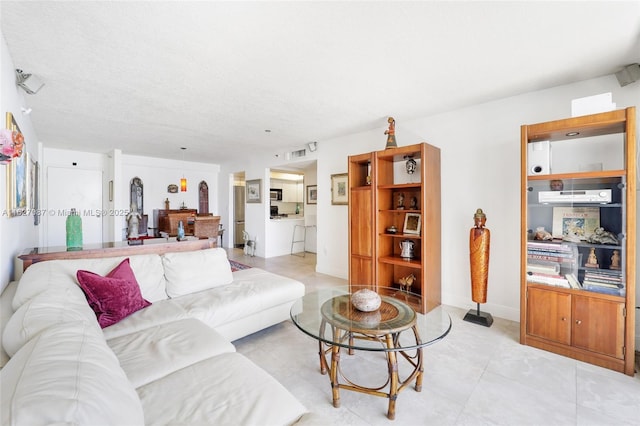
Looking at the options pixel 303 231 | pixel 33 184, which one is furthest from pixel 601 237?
pixel 33 184

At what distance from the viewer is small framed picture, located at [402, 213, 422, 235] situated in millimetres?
3398

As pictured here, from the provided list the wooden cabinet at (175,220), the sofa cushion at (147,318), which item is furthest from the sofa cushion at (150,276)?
the wooden cabinet at (175,220)

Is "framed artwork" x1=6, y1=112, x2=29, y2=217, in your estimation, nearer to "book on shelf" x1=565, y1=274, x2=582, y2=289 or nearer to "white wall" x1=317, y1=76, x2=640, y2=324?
"white wall" x1=317, y1=76, x2=640, y2=324

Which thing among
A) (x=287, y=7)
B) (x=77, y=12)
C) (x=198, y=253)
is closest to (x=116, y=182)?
(x=198, y=253)

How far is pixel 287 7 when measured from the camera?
1.66 m

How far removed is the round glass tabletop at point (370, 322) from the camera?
1674 mm

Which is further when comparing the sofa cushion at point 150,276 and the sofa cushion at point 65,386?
the sofa cushion at point 150,276

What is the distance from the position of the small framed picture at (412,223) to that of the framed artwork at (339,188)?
1.28m

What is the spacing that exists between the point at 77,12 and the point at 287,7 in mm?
1302

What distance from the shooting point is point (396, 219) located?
379cm

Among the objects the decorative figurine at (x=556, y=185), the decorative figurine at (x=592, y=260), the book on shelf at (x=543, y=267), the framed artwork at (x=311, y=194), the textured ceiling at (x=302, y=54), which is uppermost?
the textured ceiling at (x=302, y=54)

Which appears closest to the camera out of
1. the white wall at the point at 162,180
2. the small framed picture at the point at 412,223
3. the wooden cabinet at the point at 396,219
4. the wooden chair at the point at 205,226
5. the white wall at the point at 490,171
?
the white wall at the point at 490,171

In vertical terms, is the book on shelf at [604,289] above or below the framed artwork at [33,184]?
below

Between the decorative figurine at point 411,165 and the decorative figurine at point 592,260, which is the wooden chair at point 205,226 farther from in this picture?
the decorative figurine at point 592,260
